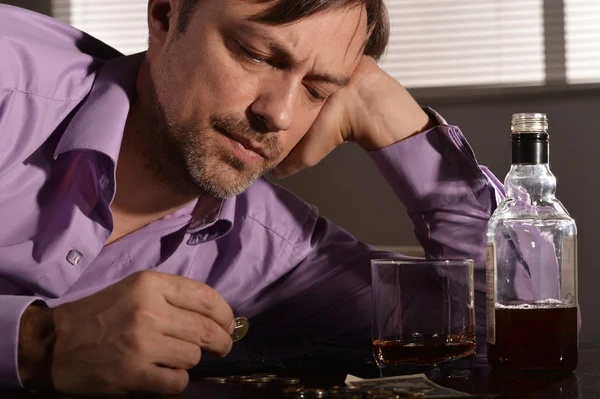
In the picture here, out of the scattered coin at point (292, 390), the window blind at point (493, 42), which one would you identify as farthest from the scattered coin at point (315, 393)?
the window blind at point (493, 42)

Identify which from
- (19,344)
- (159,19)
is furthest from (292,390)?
(159,19)

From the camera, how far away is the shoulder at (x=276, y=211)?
1469 millimetres

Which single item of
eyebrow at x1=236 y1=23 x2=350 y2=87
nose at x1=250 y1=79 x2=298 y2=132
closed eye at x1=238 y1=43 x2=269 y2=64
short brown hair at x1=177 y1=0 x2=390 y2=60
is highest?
short brown hair at x1=177 y1=0 x2=390 y2=60

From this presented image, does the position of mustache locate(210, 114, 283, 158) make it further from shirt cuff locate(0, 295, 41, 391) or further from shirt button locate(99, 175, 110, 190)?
shirt cuff locate(0, 295, 41, 391)

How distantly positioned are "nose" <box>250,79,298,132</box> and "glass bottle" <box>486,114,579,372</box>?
0.32 meters

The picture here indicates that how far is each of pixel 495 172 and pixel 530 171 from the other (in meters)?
1.69

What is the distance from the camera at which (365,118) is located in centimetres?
142

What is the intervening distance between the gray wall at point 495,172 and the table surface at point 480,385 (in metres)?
1.68

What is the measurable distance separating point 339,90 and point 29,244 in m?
0.56

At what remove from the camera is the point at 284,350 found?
1340 mm

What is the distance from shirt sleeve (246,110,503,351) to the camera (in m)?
1.39

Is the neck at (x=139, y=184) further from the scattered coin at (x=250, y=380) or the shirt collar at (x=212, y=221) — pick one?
the scattered coin at (x=250, y=380)

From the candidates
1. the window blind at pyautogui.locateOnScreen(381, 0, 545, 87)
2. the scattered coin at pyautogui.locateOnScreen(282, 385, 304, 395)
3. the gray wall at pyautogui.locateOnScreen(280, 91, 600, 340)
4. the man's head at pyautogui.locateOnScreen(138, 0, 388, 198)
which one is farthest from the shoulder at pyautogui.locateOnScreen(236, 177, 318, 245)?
the window blind at pyautogui.locateOnScreen(381, 0, 545, 87)

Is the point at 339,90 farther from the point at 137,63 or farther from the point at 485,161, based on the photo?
the point at 485,161
